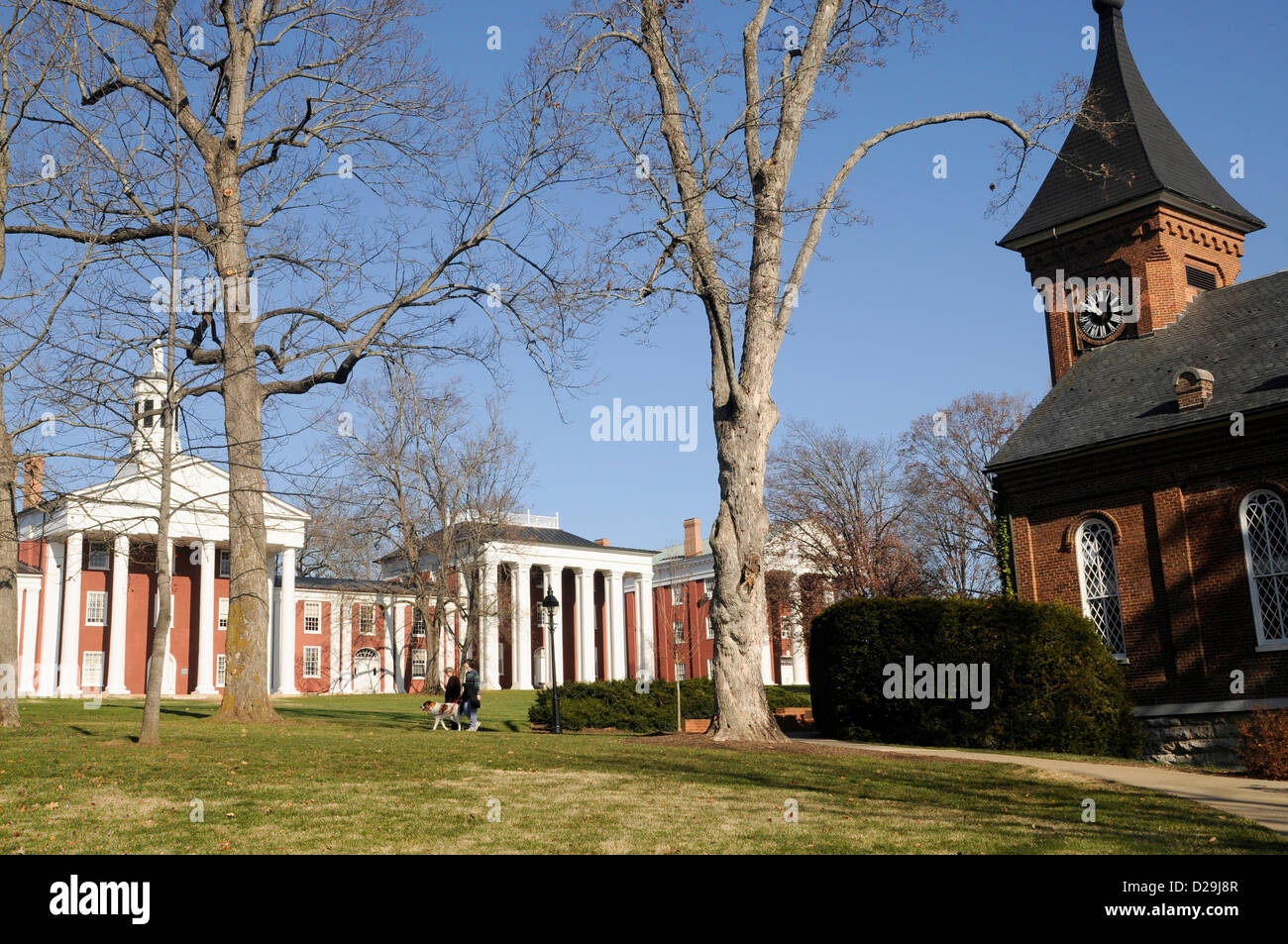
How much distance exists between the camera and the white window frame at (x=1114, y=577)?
24.2 meters

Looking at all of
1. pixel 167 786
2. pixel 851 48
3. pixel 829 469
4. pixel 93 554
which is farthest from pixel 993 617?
pixel 93 554

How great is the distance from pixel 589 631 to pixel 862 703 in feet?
161

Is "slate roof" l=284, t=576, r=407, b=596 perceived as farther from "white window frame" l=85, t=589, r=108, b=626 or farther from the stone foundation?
the stone foundation

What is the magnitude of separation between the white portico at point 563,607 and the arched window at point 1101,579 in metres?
37.1

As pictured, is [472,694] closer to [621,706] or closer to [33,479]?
[621,706]

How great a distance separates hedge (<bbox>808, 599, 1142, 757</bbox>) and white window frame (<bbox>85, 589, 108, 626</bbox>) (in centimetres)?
4478

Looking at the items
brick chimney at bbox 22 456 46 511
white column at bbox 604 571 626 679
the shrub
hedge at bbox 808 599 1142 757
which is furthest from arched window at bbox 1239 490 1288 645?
white column at bbox 604 571 626 679

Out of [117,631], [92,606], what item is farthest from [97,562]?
[117,631]

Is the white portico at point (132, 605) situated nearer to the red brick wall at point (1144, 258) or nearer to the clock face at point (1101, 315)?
the red brick wall at point (1144, 258)

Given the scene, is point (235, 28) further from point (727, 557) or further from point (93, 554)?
point (93, 554)

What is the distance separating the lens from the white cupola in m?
15.6

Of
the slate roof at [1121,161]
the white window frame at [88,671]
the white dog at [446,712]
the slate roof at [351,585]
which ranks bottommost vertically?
the white dog at [446,712]

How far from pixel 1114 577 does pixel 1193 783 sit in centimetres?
1157

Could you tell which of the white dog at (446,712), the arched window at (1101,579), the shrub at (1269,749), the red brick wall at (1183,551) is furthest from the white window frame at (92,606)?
the shrub at (1269,749)
